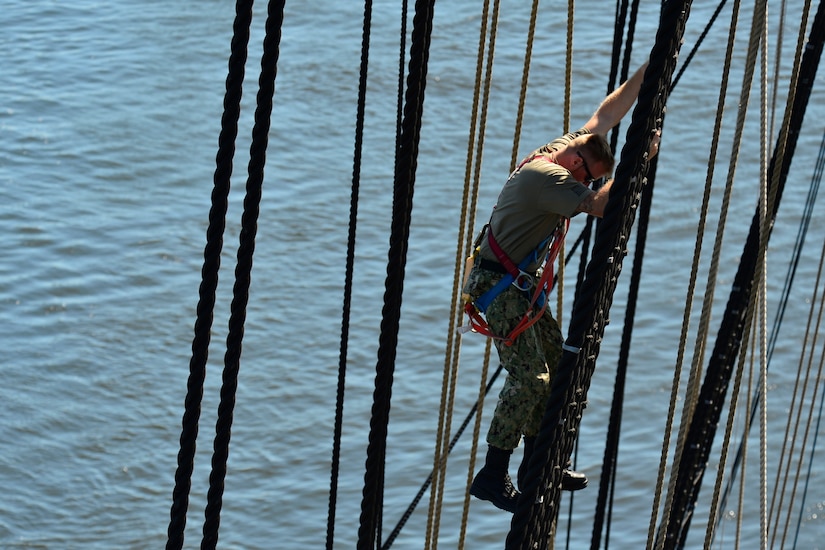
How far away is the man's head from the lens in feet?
11.6

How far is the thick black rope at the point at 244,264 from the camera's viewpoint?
258 centimetres

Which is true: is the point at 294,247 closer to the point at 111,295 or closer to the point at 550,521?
the point at 111,295

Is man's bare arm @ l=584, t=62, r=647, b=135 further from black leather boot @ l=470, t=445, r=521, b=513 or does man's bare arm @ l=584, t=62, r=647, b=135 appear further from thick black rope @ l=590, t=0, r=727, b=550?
thick black rope @ l=590, t=0, r=727, b=550

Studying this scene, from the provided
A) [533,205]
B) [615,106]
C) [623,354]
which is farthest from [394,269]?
[623,354]

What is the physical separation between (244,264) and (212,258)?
0.19 feet

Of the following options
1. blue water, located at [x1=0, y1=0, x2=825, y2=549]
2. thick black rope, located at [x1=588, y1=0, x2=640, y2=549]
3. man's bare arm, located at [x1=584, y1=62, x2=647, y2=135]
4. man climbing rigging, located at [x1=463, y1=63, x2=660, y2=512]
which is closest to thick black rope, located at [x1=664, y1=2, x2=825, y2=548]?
thick black rope, located at [x1=588, y1=0, x2=640, y2=549]

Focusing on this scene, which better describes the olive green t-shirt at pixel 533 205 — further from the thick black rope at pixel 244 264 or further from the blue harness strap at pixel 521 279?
the thick black rope at pixel 244 264

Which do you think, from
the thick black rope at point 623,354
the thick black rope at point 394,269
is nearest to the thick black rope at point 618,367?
the thick black rope at point 623,354

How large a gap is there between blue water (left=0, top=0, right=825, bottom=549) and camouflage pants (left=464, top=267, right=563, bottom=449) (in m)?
6.71

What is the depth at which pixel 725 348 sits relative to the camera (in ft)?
19.8

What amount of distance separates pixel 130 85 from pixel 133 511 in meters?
6.73

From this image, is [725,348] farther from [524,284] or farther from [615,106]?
[524,284]

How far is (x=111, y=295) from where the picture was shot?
1280 cm

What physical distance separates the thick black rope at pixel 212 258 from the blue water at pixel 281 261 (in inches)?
304
